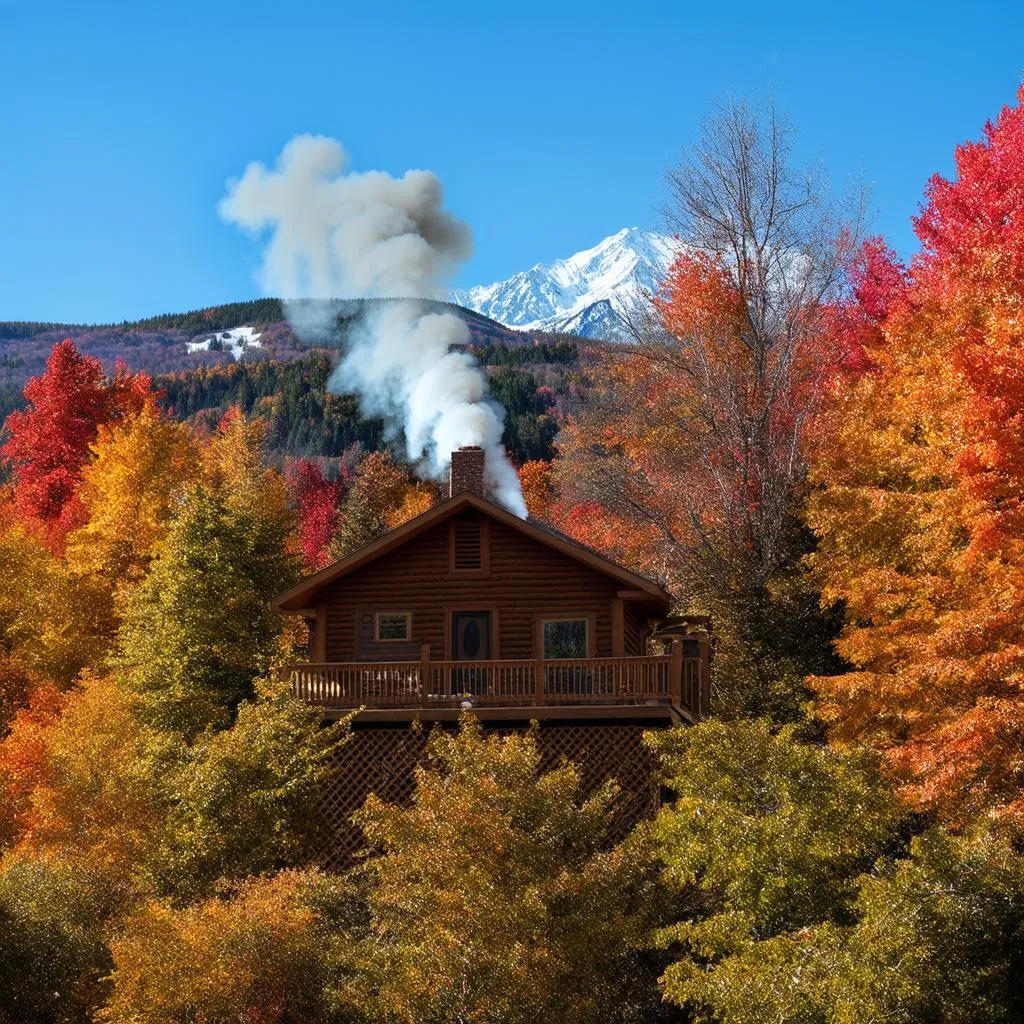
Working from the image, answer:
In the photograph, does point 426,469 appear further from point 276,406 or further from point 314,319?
point 314,319

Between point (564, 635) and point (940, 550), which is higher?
point (940, 550)

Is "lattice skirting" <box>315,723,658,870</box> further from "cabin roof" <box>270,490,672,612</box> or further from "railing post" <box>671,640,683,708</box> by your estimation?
"cabin roof" <box>270,490,672,612</box>

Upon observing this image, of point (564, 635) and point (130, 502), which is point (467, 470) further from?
point (130, 502)

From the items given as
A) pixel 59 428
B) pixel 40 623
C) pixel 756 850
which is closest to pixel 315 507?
pixel 59 428

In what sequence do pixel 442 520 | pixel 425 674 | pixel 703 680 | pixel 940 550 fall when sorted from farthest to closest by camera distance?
1. pixel 442 520
2. pixel 703 680
3. pixel 425 674
4. pixel 940 550

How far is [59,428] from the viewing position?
57344 mm

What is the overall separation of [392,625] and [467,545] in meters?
2.16

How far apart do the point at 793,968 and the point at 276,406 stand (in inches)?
4961

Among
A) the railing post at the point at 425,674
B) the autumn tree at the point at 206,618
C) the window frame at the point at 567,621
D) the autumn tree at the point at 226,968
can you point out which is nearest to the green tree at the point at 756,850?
the autumn tree at the point at 226,968

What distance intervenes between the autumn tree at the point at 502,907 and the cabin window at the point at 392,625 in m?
7.94

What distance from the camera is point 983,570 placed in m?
21.8

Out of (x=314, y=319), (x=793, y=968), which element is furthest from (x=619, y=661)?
(x=314, y=319)

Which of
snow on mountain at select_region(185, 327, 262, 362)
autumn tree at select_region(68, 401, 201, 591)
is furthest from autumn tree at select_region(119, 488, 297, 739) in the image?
snow on mountain at select_region(185, 327, 262, 362)

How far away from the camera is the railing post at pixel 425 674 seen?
80.3 ft
